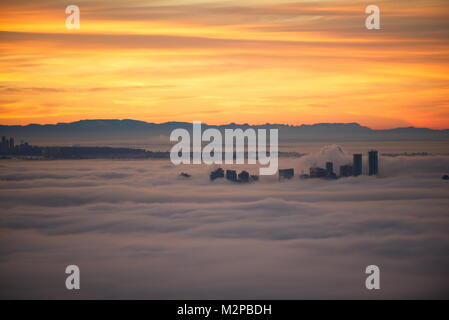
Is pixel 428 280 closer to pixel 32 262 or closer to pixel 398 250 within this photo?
pixel 398 250

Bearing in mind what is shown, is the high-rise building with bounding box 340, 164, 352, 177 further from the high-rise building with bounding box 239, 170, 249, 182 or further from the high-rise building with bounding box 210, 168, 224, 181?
the high-rise building with bounding box 210, 168, 224, 181

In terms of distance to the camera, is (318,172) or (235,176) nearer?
(235,176)

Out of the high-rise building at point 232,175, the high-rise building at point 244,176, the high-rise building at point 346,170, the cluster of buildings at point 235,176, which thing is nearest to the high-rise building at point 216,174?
the cluster of buildings at point 235,176

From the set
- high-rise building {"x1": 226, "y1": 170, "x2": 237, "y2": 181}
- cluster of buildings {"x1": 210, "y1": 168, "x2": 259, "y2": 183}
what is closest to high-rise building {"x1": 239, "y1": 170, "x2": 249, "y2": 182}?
cluster of buildings {"x1": 210, "y1": 168, "x2": 259, "y2": 183}

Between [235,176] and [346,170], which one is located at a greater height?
[346,170]

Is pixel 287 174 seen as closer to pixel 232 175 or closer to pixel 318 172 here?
pixel 318 172

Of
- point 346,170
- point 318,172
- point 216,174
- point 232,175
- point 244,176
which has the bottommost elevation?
point 244,176

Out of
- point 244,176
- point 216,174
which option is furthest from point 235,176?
point 216,174

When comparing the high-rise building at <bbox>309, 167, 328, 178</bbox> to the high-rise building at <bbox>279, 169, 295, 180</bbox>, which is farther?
the high-rise building at <bbox>309, 167, 328, 178</bbox>

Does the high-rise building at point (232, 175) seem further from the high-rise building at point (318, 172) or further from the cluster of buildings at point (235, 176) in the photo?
the high-rise building at point (318, 172)

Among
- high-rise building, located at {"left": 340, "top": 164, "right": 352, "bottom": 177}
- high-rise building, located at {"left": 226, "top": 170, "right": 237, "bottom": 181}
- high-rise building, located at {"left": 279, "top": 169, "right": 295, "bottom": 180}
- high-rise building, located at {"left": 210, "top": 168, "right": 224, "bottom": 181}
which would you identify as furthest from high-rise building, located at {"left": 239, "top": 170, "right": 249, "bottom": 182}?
high-rise building, located at {"left": 340, "top": 164, "right": 352, "bottom": 177}
